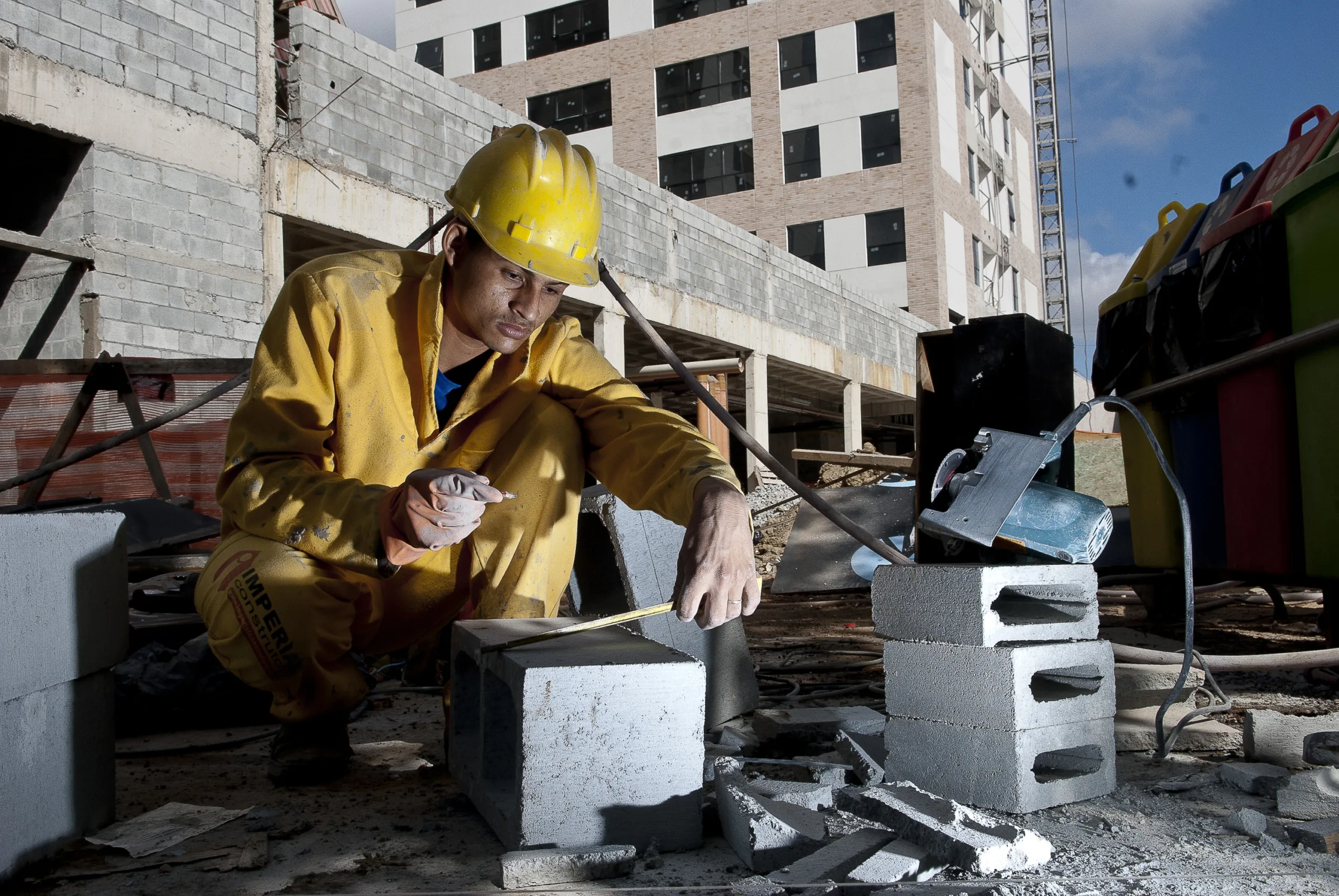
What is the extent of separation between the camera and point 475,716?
2.26 meters

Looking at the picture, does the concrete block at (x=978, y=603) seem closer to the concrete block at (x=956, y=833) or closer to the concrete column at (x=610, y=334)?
the concrete block at (x=956, y=833)

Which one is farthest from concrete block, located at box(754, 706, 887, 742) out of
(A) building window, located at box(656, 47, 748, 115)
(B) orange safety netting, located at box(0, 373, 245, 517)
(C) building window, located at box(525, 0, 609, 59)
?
(C) building window, located at box(525, 0, 609, 59)

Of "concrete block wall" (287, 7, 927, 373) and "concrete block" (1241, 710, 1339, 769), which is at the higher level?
"concrete block wall" (287, 7, 927, 373)

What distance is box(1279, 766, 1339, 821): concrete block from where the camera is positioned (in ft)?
5.69

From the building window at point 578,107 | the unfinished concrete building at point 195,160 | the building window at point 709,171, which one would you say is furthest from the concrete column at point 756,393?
the building window at point 578,107

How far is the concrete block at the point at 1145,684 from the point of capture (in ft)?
8.27

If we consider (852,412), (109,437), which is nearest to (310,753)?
(109,437)

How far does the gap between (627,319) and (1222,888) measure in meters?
11.9

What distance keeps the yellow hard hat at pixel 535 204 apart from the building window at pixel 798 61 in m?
25.4

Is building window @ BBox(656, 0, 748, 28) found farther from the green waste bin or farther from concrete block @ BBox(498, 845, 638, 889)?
concrete block @ BBox(498, 845, 638, 889)

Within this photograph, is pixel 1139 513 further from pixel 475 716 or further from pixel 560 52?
pixel 560 52

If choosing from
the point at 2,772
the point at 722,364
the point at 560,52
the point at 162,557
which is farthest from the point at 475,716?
the point at 560,52

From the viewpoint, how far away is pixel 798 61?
26.1m

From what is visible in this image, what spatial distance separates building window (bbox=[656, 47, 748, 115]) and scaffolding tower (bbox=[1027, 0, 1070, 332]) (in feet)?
48.0
